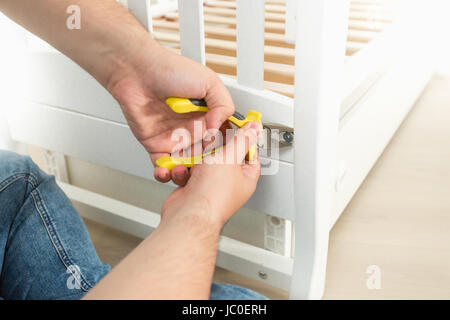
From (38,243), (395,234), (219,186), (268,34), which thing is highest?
(268,34)

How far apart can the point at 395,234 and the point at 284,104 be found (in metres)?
0.58

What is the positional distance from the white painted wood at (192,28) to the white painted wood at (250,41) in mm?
62

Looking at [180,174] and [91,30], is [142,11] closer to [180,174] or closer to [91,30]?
[91,30]

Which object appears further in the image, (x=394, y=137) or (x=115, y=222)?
(x=394, y=137)

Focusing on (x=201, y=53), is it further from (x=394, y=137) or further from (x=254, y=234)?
(x=394, y=137)

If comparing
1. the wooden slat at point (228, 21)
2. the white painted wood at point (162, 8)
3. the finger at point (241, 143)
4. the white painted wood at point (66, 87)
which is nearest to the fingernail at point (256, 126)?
the finger at point (241, 143)

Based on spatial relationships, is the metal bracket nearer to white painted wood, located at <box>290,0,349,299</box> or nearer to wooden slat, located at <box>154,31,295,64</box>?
white painted wood, located at <box>290,0,349,299</box>

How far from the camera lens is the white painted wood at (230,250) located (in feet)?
2.81

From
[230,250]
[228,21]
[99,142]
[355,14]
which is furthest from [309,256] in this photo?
[355,14]

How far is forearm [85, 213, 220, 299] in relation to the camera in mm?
413

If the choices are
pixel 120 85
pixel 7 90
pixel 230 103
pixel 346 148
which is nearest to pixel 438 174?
pixel 346 148

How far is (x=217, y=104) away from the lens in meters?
0.67

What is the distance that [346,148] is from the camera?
2.97ft

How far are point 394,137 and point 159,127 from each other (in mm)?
1053
